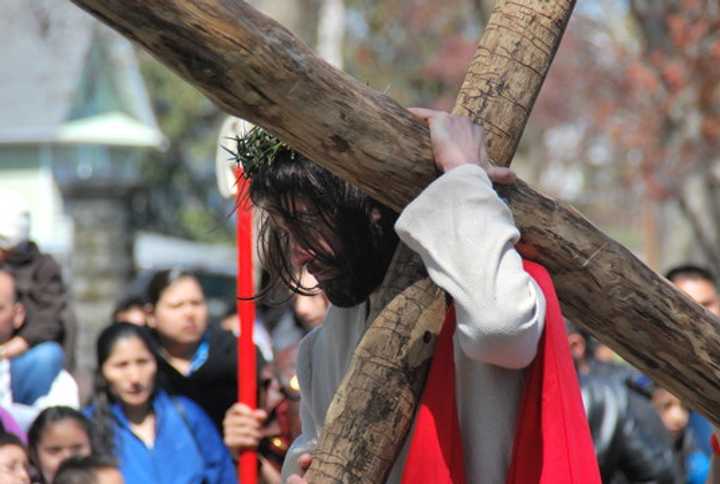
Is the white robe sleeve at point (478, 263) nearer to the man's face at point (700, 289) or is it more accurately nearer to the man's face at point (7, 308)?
the man's face at point (7, 308)

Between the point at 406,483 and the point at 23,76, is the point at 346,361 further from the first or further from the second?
the point at 23,76

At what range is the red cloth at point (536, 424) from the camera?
2656 millimetres

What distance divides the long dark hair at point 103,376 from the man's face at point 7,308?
1.57ft

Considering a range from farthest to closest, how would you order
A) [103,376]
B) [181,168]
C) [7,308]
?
[181,168]
[7,308]
[103,376]

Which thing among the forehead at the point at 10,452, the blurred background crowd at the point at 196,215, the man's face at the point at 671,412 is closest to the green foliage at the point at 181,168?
the blurred background crowd at the point at 196,215

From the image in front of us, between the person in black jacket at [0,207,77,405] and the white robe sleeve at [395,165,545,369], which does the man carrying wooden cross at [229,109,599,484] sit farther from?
the person in black jacket at [0,207,77,405]

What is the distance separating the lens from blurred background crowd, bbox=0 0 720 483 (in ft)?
19.6

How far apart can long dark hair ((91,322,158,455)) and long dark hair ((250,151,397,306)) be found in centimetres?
315

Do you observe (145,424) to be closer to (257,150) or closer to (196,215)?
(257,150)

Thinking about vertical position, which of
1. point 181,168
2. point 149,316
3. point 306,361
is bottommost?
point 306,361

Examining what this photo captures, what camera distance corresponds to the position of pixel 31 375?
6.46 m

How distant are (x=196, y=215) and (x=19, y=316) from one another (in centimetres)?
3124

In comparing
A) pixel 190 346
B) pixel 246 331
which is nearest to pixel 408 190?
pixel 246 331

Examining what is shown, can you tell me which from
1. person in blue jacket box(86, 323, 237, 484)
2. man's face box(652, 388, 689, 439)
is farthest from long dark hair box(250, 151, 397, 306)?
man's face box(652, 388, 689, 439)
